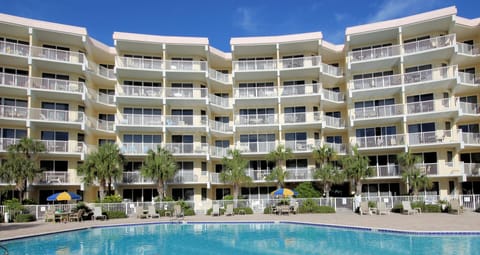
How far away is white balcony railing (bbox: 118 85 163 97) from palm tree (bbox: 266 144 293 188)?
37.2ft

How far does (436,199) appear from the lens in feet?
98.8

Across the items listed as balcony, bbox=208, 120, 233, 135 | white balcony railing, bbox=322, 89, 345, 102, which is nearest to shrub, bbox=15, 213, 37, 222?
balcony, bbox=208, 120, 233, 135

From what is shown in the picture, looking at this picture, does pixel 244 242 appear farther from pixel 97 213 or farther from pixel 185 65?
pixel 185 65

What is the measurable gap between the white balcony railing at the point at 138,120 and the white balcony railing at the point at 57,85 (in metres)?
4.15

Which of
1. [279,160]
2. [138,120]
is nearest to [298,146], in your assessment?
[279,160]

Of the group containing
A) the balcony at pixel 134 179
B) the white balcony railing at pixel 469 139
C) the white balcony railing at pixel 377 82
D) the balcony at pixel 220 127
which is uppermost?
the white balcony railing at pixel 377 82

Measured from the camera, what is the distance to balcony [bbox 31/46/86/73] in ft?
105

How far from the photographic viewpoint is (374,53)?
115 ft

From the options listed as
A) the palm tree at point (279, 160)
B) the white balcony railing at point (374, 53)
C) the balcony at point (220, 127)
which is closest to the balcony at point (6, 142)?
the balcony at point (220, 127)

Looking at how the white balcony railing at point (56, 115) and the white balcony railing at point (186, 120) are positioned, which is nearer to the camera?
the white balcony railing at point (56, 115)

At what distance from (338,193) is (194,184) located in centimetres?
1277

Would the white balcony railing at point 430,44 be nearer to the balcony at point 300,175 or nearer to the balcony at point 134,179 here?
the balcony at point 300,175

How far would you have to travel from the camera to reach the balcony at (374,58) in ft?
112

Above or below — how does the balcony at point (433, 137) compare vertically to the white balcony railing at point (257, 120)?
below
